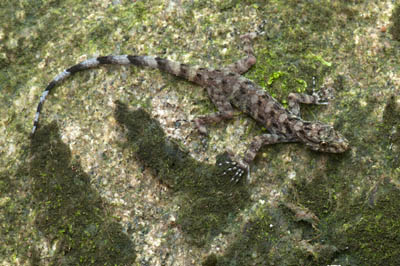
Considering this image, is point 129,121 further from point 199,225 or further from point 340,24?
point 340,24

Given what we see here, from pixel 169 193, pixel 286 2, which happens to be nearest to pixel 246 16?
pixel 286 2

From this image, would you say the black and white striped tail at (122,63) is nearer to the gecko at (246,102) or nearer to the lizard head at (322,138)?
the gecko at (246,102)

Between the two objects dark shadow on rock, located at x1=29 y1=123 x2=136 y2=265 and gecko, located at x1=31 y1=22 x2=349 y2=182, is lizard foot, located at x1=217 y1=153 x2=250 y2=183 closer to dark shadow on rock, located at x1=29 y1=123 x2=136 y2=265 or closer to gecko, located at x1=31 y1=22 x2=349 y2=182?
gecko, located at x1=31 y1=22 x2=349 y2=182

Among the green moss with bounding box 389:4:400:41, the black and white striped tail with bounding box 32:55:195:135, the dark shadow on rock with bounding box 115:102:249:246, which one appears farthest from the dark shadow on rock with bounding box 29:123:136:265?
the green moss with bounding box 389:4:400:41

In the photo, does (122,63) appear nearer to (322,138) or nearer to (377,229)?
(322,138)

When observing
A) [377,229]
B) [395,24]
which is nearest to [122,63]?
[395,24]
